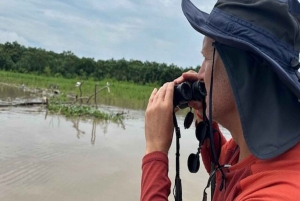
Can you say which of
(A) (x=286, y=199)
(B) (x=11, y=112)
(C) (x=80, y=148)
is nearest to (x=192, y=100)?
(A) (x=286, y=199)

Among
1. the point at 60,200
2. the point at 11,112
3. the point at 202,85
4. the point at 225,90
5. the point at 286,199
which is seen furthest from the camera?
the point at 11,112

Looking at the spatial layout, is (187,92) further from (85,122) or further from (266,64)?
(85,122)

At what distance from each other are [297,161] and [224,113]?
0.31 meters

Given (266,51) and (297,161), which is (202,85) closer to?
(266,51)

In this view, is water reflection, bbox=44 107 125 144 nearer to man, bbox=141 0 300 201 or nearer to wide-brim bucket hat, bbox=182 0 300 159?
man, bbox=141 0 300 201

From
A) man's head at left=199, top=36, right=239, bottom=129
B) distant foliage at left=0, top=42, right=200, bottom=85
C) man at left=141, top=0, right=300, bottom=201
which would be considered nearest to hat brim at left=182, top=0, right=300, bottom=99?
man at left=141, top=0, right=300, bottom=201

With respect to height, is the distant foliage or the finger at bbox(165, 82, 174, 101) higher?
the distant foliage

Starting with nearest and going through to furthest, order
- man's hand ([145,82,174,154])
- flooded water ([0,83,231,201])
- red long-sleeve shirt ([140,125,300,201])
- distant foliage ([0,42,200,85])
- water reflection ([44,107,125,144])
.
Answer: red long-sleeve shirt ([140,125,300,201]) < man's hand ([145,82,174,154]) < flooded water ([0,83,231,201]) < water reflection ([44,107,125,144]) < distant foliage ([0,42,200,85])

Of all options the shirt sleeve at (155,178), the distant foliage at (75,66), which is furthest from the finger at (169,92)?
the distant foliage at (75,66)

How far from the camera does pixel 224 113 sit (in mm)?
1310

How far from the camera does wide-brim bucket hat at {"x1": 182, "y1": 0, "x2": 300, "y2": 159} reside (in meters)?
1.09

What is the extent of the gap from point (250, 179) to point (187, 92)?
0.50 metres

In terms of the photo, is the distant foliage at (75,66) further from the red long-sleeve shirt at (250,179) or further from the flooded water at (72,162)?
the red long-sleeve shirt at (250,179)

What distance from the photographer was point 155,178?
1358 mm
